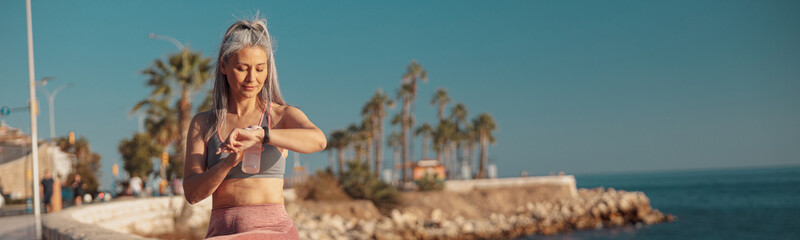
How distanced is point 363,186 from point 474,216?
29.7 feet

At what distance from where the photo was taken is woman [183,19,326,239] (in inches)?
73.6

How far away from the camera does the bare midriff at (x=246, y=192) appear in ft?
6.29

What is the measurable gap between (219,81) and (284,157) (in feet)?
0.96

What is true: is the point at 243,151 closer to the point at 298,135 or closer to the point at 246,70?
the point at 298,135

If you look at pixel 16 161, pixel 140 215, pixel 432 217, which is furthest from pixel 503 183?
pixel 140 215

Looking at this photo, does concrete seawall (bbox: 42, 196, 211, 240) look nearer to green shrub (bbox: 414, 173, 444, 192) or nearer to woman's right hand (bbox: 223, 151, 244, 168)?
woman's right hand (bbox: 223, 151, 244, 168)

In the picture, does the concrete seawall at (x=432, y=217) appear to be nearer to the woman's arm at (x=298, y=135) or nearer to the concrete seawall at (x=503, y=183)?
the concrete seawall at (x=503, y=183)

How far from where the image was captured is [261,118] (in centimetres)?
199

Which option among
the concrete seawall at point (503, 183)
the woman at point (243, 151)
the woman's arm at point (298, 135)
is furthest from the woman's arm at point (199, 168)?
the concrete seawall at point (503, 183)

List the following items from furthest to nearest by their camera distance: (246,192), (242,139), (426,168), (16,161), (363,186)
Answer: (426,168) → (16,161) → (363,186) → (246,192) → (242,139)

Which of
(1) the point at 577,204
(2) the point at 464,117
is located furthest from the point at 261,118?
(2) the point at 464,117

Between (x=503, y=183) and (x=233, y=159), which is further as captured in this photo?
(x=503, y=183)

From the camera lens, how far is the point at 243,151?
1.80m

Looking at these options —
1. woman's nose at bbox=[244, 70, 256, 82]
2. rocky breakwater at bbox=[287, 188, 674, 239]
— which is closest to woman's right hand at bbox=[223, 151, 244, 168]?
woman's nose at bbox=[244, 70, 256, 82]
